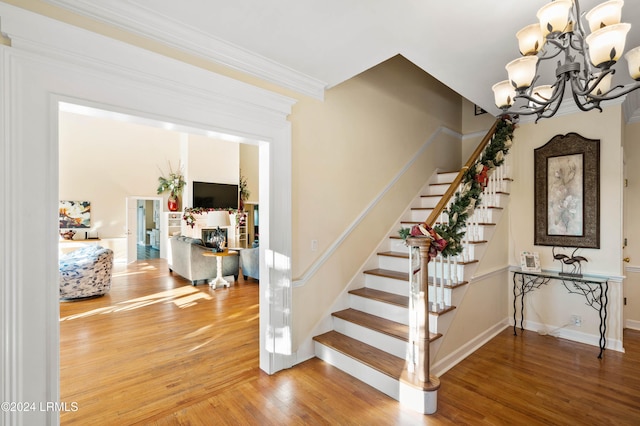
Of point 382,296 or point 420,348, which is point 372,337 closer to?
point 382,296

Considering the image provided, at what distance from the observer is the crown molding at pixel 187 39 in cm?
196

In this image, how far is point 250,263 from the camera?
6816mm

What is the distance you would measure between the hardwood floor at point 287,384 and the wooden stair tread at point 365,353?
20cm

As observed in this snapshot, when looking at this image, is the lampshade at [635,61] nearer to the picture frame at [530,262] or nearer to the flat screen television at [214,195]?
the picture frame at [530,262]

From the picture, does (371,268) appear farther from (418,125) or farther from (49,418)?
(49,418)

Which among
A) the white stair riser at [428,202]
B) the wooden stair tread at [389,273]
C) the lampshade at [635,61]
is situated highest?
the lampshade at [635,61]

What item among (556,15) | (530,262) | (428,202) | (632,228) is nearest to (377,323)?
(428,202)

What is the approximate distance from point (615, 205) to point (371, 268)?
2.93 meters

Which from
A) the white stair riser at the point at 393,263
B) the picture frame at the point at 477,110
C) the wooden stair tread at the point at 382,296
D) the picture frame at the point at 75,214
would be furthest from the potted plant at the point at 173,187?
the picture frame at the point at 477,110

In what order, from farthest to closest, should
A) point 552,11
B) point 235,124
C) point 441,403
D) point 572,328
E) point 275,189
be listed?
point 572,328
point 275,189
point 235,124
point 441,403
point 552,11

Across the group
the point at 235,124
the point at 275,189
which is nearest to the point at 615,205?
the point at 275,189

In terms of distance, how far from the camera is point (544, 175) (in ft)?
13.3

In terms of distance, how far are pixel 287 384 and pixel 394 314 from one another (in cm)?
125

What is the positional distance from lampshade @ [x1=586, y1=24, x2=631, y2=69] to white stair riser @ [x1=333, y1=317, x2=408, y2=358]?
239 cm
